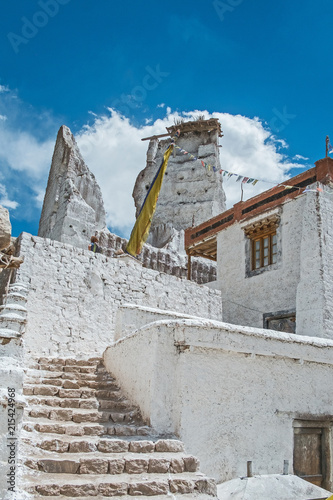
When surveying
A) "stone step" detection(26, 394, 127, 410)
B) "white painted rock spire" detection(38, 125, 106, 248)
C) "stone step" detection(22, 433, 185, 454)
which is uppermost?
"white painted rock spire" detection(38, 125, 106, 248)

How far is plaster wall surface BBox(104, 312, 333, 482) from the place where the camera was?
217 inches

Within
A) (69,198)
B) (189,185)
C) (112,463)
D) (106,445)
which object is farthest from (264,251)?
(189,185)

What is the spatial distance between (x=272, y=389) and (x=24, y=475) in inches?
145

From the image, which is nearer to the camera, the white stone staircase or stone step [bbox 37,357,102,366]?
the white stone staircase

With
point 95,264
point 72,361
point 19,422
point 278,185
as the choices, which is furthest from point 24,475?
point 278,185

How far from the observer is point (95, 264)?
980cm

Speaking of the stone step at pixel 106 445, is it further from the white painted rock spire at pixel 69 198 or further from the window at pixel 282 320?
the white painted rock spire at pixel 69 198

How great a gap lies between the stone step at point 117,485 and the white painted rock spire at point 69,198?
13560mm

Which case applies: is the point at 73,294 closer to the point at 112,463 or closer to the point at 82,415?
the point at 82,415

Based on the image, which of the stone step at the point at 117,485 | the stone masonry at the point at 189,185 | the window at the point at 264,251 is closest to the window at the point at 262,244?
the window at the point at 264,251

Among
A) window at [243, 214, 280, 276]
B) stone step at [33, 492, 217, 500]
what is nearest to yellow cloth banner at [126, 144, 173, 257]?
window at [243, 214, 280, 276]

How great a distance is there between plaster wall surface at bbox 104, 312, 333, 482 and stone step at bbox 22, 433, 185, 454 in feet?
0.99

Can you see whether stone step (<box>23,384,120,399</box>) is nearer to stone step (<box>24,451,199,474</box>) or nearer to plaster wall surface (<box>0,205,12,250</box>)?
stone step (<box>24,451,199,474</box>)

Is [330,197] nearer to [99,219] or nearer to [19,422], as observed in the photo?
[19,422]
